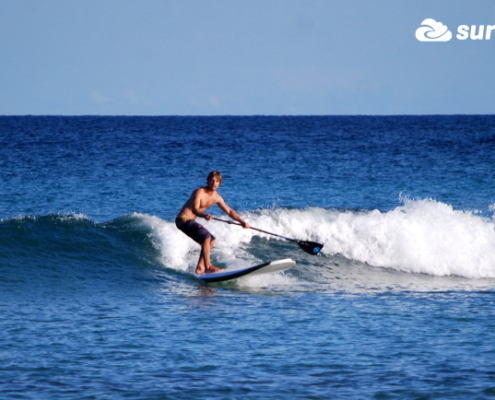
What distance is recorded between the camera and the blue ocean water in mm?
6629

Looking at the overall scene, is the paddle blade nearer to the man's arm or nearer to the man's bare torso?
the man's bare torso

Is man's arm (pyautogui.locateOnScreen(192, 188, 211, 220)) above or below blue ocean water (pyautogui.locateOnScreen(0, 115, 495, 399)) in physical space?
→ above

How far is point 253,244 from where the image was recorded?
14656 mm

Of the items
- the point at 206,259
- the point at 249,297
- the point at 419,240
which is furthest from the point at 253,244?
the point at 249,297

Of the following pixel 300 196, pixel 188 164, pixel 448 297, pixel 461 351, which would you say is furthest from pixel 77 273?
pixel 188 164

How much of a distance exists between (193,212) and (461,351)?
4797 mm

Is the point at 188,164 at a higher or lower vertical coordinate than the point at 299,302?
higher

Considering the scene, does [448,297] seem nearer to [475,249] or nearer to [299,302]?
[299,302]

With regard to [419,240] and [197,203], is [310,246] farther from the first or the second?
[419,240]

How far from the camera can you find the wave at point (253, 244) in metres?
12.3

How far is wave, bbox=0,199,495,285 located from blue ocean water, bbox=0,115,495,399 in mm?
43

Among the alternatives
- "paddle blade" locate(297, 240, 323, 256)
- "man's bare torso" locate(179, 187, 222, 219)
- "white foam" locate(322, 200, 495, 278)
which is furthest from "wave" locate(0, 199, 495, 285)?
"man's bare torso" locate(179, 187, 222, 219)

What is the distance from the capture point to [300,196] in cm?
2195

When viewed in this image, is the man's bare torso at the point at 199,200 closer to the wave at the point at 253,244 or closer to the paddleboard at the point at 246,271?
the paddleboard at the point at 246,271
